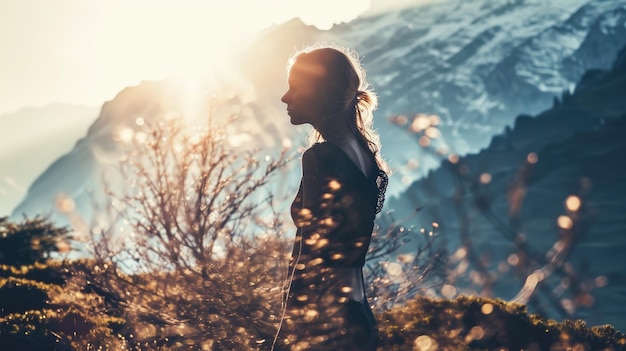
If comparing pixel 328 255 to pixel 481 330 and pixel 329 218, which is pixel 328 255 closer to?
pixel 329 218

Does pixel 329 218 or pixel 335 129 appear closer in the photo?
pixel 329 218

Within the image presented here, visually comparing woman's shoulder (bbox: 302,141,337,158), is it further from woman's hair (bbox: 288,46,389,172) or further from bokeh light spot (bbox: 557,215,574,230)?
bokeh light spot (bbox: 557,215,574,230)

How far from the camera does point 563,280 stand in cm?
131

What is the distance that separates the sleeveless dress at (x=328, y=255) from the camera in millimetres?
2561

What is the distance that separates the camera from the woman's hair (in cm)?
272

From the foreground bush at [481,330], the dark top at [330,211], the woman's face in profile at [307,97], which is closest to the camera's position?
the dark top at [330,211]

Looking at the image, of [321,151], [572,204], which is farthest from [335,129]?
[572,204]

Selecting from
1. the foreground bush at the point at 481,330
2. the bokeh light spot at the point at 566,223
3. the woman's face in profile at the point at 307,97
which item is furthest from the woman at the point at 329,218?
the foreground bush at the point at 481,330

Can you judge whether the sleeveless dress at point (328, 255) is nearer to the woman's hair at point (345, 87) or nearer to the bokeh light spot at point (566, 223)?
the woman's hair at point (345, 87)

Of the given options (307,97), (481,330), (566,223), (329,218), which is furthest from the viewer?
(481,330)

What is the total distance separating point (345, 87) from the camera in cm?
276

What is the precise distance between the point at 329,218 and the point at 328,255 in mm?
175

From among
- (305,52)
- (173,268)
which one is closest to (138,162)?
(173,268)

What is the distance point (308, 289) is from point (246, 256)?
452 cm
